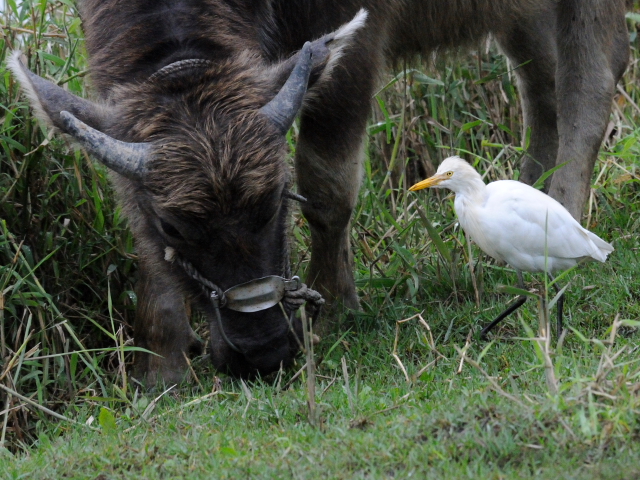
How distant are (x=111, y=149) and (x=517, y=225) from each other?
5.17ft

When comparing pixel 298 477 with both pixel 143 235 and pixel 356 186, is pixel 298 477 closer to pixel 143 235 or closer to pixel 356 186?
pixel 143 235

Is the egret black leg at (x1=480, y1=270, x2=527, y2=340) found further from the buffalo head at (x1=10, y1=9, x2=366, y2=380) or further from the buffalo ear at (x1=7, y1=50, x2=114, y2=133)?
the buffalo ear at (x1=7, y1=50, x2=114, y2=133)

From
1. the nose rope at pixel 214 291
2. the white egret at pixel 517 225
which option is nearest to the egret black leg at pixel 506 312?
the white egret at pixel 517 225

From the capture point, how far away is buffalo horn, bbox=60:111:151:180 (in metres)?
3.30

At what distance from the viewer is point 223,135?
3391 mm

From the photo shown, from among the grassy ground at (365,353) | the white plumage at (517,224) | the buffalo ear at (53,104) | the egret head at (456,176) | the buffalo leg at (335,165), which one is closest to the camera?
the grassy ground at (365,353)

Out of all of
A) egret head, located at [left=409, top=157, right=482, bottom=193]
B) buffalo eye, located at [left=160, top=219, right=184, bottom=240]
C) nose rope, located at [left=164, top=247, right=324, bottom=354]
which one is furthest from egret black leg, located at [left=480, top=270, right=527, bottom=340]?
buffalo eye, located at [left=160, top=219, right=184, bottom=240]

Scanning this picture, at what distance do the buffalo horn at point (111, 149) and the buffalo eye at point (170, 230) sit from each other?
199mm

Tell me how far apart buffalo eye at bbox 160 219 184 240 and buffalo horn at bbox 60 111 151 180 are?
0.20m

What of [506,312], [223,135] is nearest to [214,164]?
[223,135]

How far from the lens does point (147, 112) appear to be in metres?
3.47

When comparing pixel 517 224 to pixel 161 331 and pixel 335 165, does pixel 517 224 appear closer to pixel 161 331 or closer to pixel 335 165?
pixel 335 165

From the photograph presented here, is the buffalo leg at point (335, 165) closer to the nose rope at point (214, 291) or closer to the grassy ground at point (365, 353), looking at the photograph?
the grassy ground at point (365, 353)

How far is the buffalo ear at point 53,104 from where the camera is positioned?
345 centimetres
